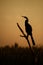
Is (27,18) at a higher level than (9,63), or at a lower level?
higher

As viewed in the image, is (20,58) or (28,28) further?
(20,58)

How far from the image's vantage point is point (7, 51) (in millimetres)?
5719

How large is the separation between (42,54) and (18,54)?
559mm

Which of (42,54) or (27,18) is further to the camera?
(42,54)

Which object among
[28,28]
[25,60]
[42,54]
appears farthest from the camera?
[25,60]

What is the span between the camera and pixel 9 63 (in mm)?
5621

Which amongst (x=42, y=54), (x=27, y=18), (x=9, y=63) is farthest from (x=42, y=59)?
(x=27, y=18)

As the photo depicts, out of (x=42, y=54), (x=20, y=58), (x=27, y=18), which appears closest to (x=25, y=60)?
(x=20, y=58)

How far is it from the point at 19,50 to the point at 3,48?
0.34 metres

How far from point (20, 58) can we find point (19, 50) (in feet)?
0.71

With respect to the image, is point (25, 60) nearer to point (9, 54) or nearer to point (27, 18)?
point (9, 54)

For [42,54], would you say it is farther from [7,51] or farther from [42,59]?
[7,51]

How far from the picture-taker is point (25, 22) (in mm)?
4254

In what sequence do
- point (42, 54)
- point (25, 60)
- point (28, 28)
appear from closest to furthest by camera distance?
point (28, 28), point (42, 54), point (25, 60)
